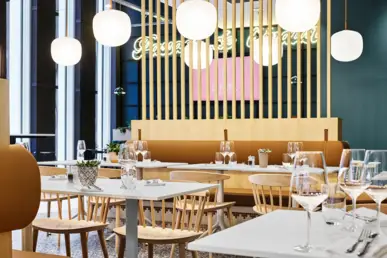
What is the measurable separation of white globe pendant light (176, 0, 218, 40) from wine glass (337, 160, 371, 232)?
13.9 ft

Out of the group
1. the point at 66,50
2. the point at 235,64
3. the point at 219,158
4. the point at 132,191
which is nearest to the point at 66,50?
the point at 66,50

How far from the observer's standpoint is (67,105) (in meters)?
11.5

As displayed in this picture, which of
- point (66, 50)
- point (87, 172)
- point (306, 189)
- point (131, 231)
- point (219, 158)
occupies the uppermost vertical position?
point (66, 50)

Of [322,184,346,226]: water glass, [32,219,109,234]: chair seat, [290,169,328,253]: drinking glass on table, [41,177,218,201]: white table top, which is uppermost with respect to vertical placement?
[290,169,328,253]: drinking glass on table

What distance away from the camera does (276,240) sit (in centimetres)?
133

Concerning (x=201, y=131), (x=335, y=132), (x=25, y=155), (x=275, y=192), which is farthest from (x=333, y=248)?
(x=201, y=131)

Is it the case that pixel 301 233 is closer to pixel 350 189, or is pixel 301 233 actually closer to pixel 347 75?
pixel 350 189

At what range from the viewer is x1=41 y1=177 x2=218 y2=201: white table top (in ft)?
8.97

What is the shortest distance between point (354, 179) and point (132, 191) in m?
1.73

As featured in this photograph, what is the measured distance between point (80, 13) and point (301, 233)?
429 inches

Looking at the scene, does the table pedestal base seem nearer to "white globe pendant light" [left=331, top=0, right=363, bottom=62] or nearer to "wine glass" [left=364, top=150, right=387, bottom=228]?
"wine glass" [left=364, top=150, right=387, bottom=228]

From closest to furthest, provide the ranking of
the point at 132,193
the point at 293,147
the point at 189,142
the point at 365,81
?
the point at 132,193
the point at 293,147
the point at 189,142
the point at 365,81

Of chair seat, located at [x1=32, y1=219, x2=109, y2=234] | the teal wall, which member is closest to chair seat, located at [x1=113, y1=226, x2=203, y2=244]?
chair seat, located at [x1=32, y1=219, x2=109, y2=234]

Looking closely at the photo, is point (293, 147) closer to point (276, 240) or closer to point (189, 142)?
point (189, 142)
